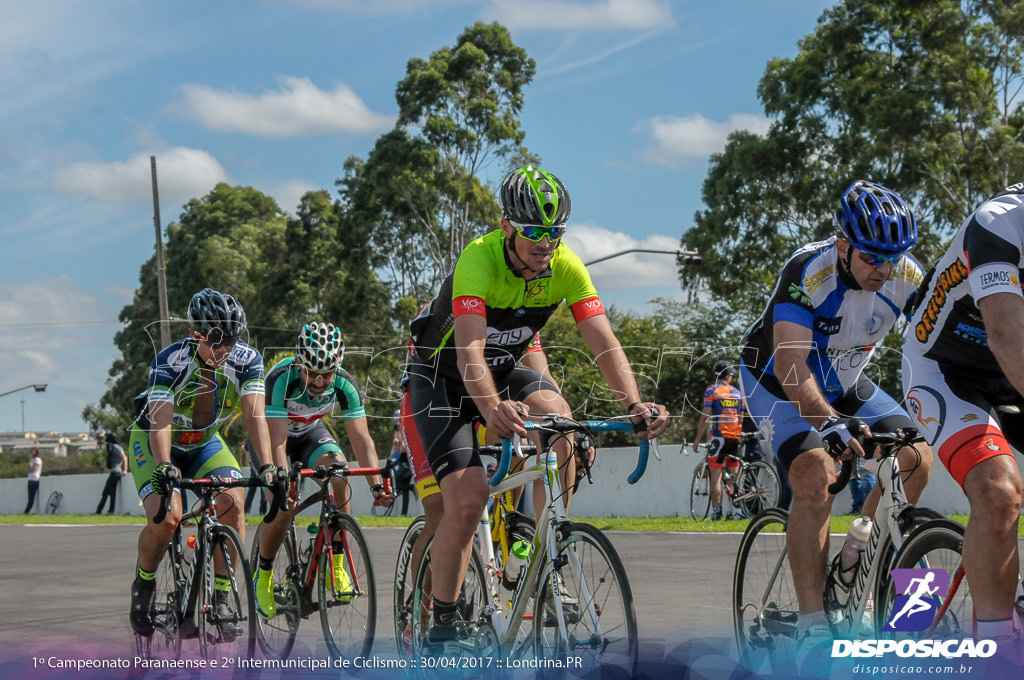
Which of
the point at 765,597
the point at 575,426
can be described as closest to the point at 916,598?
the point at 765,597

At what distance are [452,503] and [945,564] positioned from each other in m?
2.09

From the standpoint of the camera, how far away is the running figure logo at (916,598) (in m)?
4.40

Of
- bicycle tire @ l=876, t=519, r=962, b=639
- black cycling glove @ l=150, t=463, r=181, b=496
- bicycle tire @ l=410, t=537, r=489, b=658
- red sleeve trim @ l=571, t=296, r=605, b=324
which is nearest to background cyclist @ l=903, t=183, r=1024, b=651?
bicycle tire @ l=876, t=519, r=962, b=639

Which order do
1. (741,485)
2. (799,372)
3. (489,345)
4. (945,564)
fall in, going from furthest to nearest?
(741,485) → (489,345) → (799,372) → (945,564)

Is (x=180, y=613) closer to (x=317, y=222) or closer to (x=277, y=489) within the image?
(x=277, y=489)

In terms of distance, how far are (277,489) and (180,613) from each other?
2.84 ft

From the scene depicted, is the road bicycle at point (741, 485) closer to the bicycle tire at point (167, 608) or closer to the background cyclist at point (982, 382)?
the bicycle tire at point (167, 608)

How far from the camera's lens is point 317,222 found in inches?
1841

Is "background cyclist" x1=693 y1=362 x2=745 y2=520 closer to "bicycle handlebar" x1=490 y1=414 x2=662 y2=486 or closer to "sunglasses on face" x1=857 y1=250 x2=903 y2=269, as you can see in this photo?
"sunglasses on face" x1=857 y1=250 x2=903 y2=269

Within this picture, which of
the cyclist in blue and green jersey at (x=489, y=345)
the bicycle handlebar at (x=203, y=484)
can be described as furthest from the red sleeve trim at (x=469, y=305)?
the bicycle handlebar at (x=203, y=484)

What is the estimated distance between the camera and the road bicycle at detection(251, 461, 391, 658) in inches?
259

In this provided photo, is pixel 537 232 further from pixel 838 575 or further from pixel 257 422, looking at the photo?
pixel 257 422

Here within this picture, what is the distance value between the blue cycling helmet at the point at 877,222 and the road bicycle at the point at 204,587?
335cm

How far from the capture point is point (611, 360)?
529 cm
